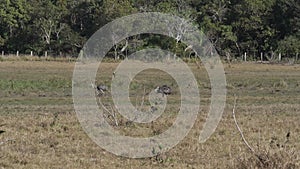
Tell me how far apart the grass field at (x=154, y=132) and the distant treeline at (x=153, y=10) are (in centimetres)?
2972

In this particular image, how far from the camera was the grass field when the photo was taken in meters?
11.4

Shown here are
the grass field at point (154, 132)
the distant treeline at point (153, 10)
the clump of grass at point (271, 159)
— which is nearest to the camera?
the clump of grass at point (271, 159)

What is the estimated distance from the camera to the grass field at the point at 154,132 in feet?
37.4

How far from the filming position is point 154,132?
50.4ft

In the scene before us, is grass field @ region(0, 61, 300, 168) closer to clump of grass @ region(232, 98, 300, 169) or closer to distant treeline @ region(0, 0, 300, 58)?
clump of grass @ region(232, 98, 300, 169)

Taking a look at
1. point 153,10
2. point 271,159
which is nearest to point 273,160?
point 271,159

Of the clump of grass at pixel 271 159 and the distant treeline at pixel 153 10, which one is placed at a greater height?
the distant treeline at pixel 153 10

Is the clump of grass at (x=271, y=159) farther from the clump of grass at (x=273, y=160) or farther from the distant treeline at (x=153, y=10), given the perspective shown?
the distant treeline at (x=153, y=10)

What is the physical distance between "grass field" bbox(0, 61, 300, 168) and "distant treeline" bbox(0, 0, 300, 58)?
2972 cm

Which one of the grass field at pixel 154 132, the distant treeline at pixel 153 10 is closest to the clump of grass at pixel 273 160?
the grass field at pixel 154 132

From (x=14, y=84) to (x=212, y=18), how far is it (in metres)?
36.4

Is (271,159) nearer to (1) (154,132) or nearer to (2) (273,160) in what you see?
(2) (273,160)

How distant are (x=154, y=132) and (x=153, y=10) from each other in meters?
44.8

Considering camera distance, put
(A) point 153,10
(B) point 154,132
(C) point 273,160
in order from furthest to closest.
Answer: (A) point 153,10, (B) point 154,132, (C) point 273,160
